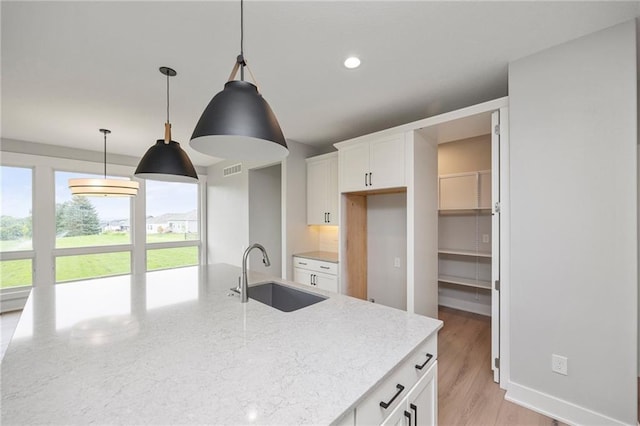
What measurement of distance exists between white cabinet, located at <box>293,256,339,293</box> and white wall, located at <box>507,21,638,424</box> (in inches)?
76.6

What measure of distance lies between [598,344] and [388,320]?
1476mm

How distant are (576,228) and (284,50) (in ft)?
7.74

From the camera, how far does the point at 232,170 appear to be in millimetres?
5008

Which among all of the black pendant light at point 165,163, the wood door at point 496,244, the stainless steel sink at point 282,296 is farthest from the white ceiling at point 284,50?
the stainless steel sink at point 282,296

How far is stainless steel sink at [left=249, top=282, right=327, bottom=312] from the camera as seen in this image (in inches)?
76.8

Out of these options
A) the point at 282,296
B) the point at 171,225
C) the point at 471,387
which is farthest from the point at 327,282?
the point at 171,225

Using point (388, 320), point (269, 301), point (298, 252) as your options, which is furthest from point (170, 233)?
point (388, 320)

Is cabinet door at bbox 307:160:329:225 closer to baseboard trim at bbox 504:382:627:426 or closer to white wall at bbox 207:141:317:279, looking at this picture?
white wall at bbox 207:141:317:279

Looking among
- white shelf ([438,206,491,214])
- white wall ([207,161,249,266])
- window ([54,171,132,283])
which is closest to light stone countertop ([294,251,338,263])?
white wall ([207,161,249,266])

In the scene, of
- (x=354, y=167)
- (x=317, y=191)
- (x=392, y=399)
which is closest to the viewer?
(x=392, y=399)

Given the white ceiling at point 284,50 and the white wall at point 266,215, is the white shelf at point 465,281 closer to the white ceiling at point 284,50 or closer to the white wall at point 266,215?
the white ceiling at point 284,50

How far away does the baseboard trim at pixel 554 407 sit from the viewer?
5.50ft

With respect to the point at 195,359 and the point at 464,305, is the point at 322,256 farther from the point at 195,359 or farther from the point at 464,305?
the point at 195,359

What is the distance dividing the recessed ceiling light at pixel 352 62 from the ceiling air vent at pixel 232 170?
123 inches
